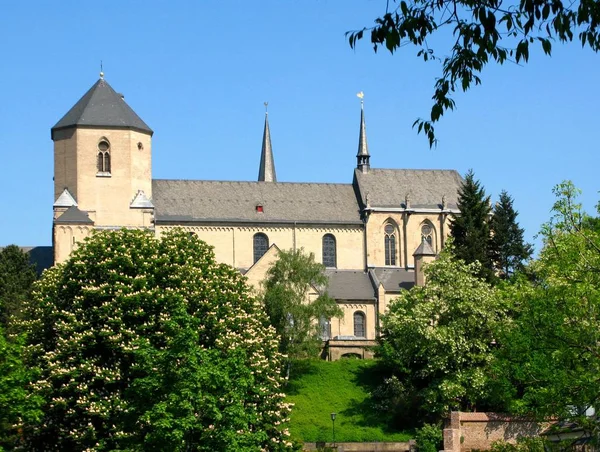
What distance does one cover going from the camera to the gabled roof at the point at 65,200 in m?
79.0

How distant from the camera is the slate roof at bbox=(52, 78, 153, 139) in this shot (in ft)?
266

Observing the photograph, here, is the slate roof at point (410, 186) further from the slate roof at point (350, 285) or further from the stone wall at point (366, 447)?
the stone wall at point (366, 447)

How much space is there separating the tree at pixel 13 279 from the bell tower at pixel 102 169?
2838 mm

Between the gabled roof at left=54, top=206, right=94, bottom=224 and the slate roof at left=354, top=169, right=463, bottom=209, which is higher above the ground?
the slate roof at left=354, top=169, right=463, bottom=209

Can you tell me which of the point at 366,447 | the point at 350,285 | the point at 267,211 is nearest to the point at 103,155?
the point at 267,211

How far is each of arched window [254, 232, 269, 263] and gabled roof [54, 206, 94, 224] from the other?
12.6 meters

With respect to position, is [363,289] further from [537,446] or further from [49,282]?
[537,446]

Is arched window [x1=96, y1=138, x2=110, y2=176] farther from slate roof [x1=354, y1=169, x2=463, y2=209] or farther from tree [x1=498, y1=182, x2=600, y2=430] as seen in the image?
tree [x1=498, y1=182, x2=600, y2=430]

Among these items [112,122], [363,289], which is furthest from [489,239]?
[112,122]

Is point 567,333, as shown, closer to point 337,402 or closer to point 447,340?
point 447,340

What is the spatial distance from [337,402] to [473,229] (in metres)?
16.3

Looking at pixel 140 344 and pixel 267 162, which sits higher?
pixel 267 162

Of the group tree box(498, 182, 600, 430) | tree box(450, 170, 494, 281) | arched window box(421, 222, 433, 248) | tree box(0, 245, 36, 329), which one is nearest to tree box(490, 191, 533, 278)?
tree box(450, 170, 494, 281)

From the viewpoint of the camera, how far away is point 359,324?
265 feet
